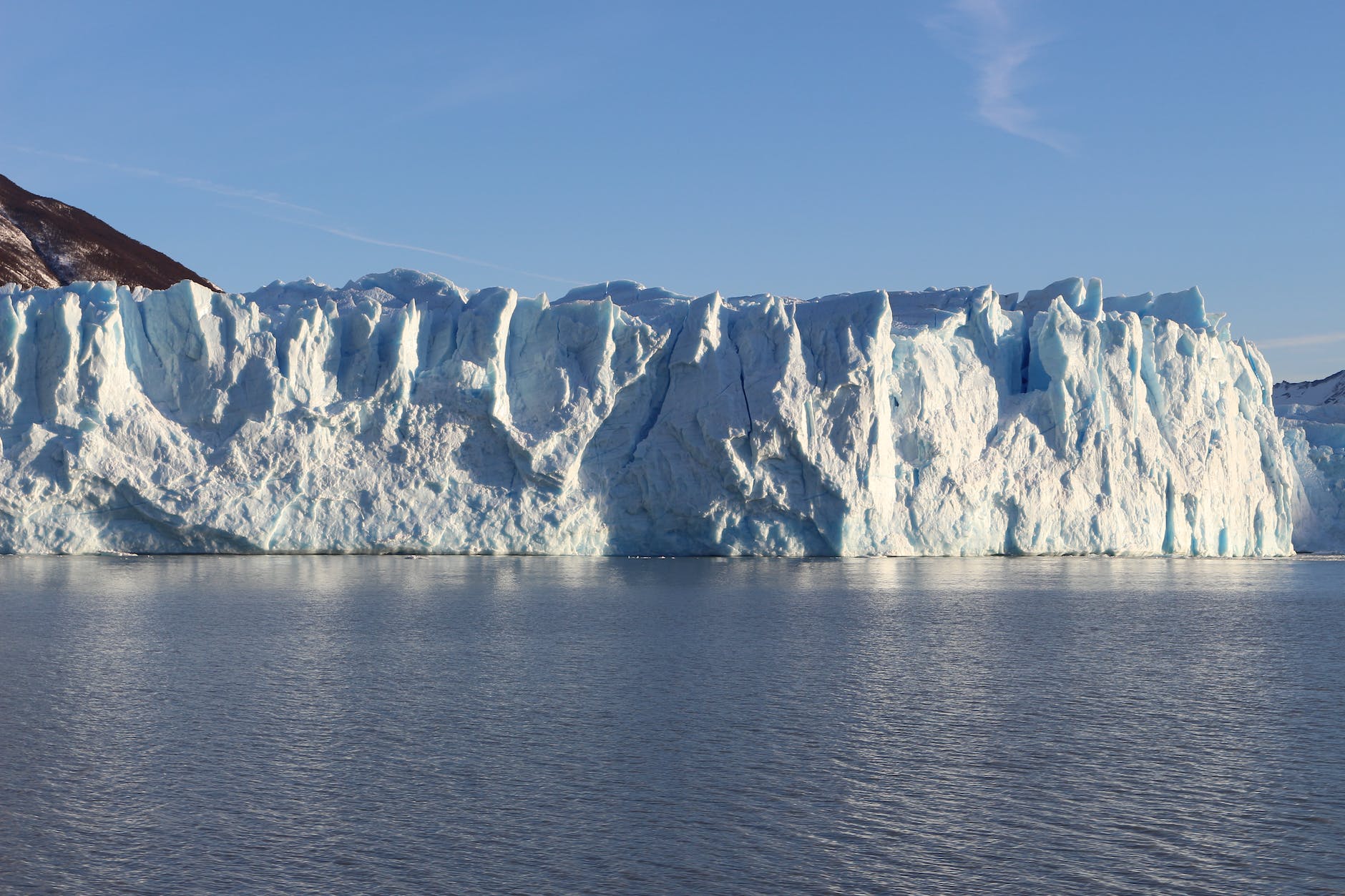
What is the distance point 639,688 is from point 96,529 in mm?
17726

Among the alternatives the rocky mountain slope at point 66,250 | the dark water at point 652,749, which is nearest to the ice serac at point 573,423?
the dark water at point 652,749

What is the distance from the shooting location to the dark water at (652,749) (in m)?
6.94

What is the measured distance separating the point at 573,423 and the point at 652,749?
1842 centimetres

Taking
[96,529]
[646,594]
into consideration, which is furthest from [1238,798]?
[96,529]

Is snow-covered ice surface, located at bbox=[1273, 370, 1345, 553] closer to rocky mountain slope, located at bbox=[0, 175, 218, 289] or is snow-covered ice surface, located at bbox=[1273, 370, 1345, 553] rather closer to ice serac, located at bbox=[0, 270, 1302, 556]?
ice serac, located at bbox=[0, 270, 1302, 556]

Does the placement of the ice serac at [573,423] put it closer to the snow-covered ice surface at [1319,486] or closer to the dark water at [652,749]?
the dark water at [652,749]

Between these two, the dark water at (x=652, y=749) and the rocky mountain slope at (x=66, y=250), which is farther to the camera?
the rocky mountain slope at (x=66, y=250)

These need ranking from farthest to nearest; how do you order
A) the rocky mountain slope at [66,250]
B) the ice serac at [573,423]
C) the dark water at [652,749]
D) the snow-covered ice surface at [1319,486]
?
the rocky mountain slope at [66,250]
the snow-covered ice surface at [1319,486]
the ice serac at [573,423]
the dark water at [652,749]

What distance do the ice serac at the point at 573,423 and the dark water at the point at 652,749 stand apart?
7473 mm

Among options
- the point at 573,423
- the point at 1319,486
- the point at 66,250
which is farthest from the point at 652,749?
the point at 66,250

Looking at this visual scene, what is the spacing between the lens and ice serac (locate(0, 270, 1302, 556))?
25.6 metres

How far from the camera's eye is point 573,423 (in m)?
27.7

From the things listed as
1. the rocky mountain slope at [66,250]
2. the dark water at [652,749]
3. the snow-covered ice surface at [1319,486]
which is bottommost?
the dark water at [652,749]

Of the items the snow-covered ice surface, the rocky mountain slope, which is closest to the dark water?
the snow-covered ice surface
